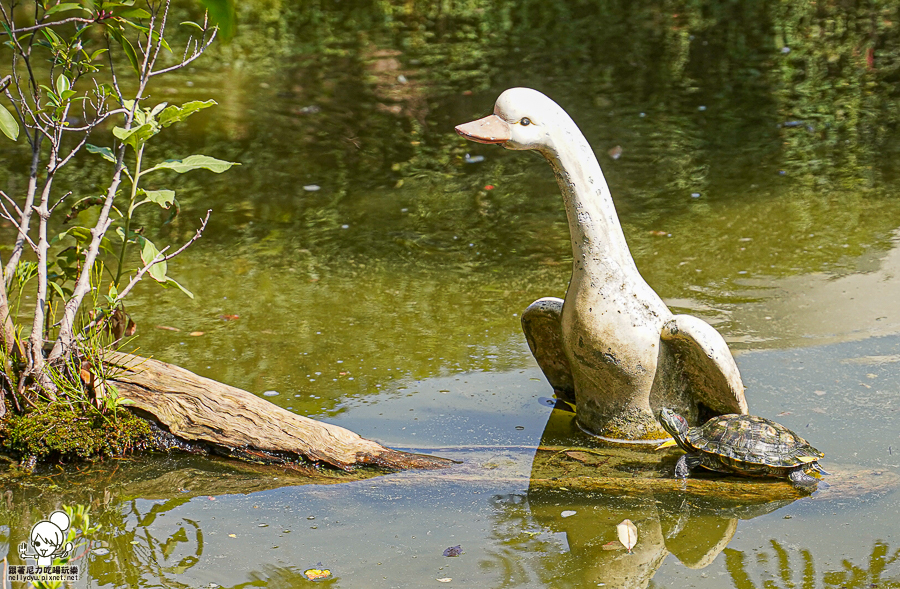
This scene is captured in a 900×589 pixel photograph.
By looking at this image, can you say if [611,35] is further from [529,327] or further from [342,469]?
[342,469]

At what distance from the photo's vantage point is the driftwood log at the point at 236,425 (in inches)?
149

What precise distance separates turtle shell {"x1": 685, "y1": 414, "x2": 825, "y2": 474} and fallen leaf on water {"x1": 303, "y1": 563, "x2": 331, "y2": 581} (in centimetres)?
147

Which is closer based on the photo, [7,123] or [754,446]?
[7,123]

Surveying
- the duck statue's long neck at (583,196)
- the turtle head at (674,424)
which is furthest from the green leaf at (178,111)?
the turtle head at (674,424)

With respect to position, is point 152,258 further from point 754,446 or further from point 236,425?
point 754,446

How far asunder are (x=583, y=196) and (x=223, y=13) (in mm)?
2601

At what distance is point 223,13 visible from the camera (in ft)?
4.12

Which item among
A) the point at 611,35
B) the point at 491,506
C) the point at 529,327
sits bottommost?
the point at 491,506

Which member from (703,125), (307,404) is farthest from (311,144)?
(307,404)

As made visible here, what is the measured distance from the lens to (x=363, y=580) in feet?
10.1

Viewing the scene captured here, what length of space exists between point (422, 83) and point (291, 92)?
149cm

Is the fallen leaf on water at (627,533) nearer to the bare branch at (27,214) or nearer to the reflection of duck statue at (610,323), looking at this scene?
the reflection of duck statue at (610,323)

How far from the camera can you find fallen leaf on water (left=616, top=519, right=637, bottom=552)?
3.22 m

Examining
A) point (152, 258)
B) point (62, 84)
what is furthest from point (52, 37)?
point (152, 258)
